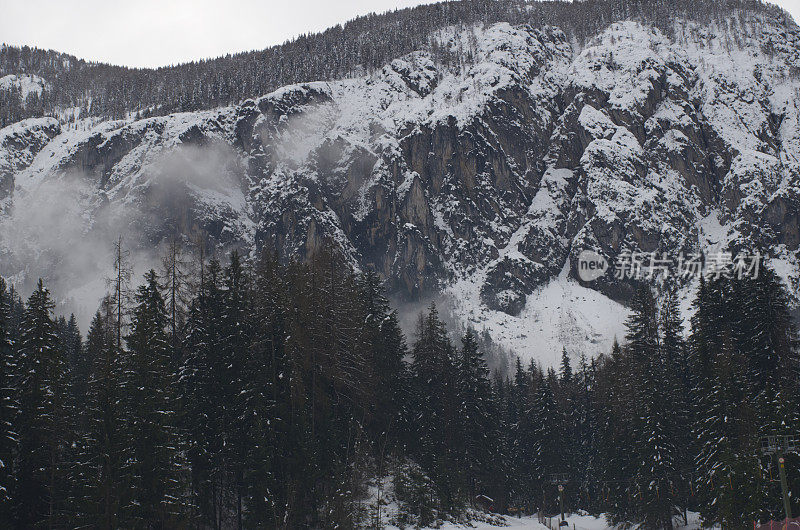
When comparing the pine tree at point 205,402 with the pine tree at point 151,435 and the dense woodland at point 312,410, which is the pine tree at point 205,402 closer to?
the dense woodland at point 312,410

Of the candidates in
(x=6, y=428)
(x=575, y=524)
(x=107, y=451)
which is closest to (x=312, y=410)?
(x=107, y=451)

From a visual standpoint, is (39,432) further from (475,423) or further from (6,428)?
(475,423)

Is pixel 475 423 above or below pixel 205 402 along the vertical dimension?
below

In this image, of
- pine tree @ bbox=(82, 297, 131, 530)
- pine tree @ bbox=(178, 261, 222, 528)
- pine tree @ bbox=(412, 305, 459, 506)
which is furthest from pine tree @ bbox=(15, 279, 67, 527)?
pine tree @ bbox=(412, 305, 459, 506)

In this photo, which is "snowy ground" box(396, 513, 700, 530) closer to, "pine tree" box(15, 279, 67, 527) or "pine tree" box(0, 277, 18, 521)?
"pine tree" box(15, 279, 67, 527)

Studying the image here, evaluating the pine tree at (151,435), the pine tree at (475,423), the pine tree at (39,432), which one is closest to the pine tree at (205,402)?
the pine tree at (151,435)

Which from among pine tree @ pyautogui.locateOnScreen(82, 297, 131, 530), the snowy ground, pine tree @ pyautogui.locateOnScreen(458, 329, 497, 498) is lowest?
the snowy ground

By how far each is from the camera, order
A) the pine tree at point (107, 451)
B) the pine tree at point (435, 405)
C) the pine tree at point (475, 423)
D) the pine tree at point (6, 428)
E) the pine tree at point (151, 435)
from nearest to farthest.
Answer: the pine tree at point (6, 428)
the pine tree at point (107, 451)
the pine tree at point (151, 435)
the pine tree at point (435, 405)
the pine tree at point (475, 423)

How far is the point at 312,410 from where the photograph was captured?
45781 millimetres

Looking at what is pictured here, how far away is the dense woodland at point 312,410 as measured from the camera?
114ft

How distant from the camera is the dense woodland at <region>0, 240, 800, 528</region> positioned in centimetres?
3472

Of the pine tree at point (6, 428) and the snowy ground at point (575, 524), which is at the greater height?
the pine tree at point (6, 428)

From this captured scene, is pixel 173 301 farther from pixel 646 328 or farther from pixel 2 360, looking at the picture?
pixel 646 328

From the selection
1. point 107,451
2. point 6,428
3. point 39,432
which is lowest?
point 107,451
